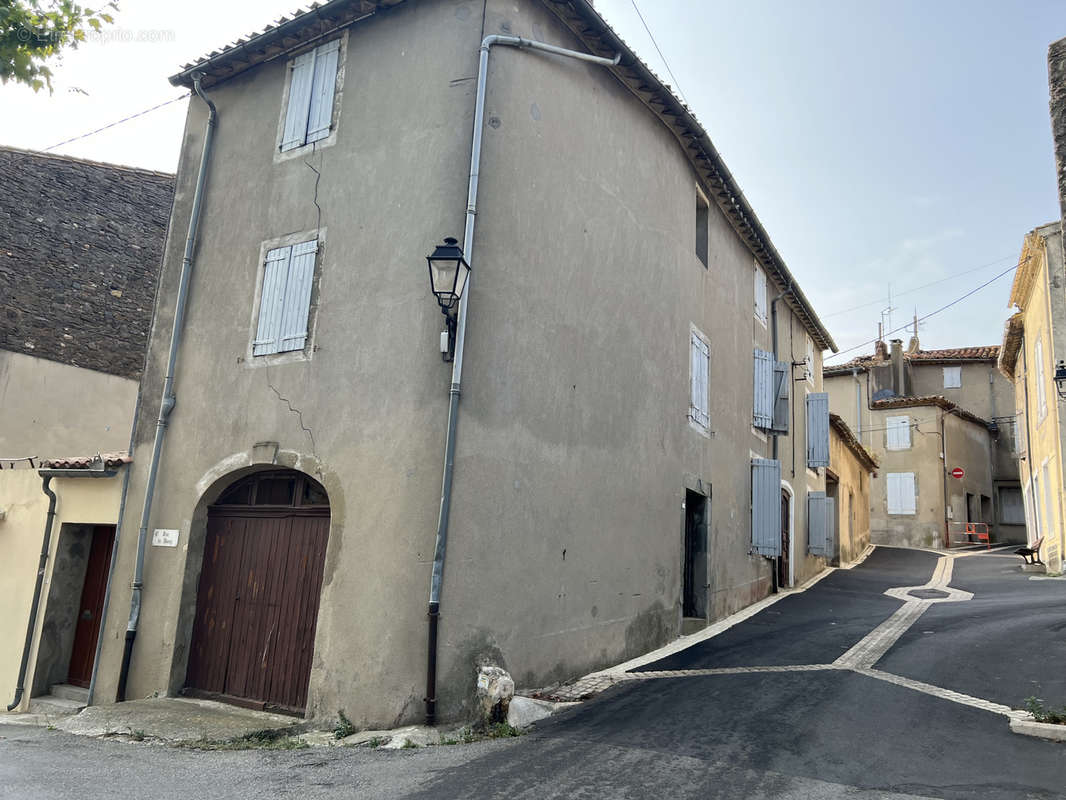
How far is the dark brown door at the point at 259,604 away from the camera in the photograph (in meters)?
7.95

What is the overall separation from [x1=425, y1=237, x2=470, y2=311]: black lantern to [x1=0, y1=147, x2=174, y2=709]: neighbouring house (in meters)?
5.72

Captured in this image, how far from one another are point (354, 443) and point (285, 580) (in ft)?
5.81

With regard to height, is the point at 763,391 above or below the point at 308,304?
above

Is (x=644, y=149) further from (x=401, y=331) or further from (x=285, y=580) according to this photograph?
(x=285, y=580)

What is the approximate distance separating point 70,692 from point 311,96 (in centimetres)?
799

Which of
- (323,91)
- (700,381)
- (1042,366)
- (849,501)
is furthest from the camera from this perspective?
(849,501)

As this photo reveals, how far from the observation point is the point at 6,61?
5.46 meters

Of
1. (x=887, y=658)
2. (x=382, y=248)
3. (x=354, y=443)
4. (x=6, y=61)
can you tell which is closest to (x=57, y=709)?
(x=354, y=443)

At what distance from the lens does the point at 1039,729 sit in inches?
237

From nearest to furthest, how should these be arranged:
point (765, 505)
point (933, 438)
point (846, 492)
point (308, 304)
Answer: point (308, 304) < point (765, 505) < point (846, 492) < point (933, 438)

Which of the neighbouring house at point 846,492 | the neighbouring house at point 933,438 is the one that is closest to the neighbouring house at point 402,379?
the neighbouring house at point 846,492

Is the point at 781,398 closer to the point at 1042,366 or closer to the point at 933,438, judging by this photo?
the point at 1042,366

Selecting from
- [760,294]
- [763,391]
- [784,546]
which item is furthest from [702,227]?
[784,546]

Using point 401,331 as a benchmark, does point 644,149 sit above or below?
above
